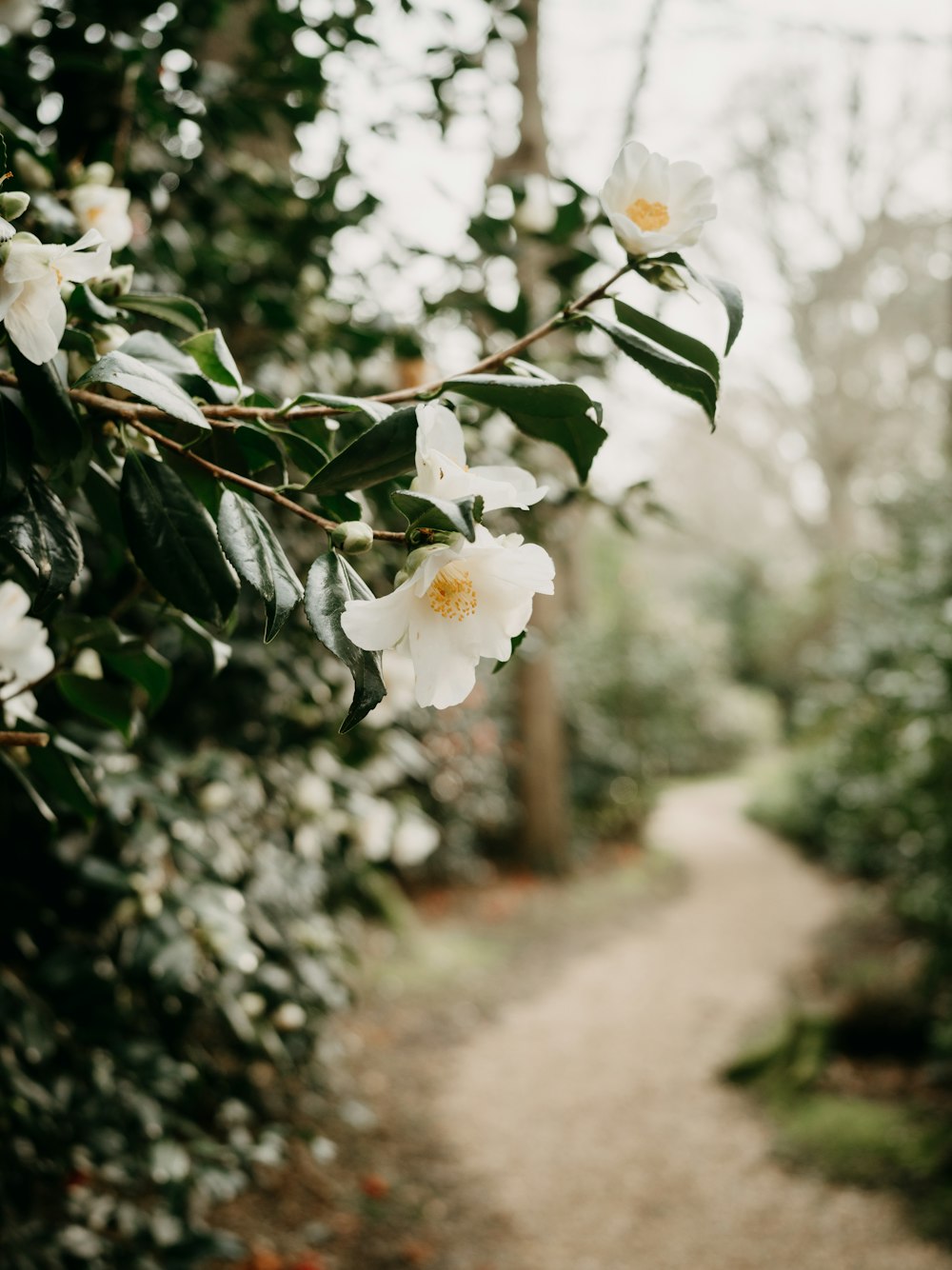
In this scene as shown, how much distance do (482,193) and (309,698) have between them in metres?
0.98

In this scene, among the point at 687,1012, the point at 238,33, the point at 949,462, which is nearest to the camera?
the point at 238,33

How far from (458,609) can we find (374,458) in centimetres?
12

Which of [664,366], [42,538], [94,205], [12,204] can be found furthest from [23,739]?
[94,205]

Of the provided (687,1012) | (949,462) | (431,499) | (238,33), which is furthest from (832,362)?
(431,499)

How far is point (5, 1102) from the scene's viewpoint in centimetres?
109

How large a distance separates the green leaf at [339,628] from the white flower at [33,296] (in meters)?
0.22

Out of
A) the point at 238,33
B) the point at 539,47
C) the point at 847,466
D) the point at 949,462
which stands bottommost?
the point at 238,33

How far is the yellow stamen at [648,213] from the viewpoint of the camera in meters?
0.73

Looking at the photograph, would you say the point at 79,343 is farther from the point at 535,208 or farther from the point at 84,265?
the point at 535,208

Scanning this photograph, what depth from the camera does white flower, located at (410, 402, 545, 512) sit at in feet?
2.01

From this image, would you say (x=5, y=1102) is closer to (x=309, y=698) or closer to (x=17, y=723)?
(x=17, y=723)

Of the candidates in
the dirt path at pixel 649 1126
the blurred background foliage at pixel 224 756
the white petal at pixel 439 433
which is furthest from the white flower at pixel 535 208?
the dirt path at pixel 649 1126

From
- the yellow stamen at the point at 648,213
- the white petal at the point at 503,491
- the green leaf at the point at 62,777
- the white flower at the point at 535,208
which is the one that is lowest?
the green leaf at the point at 62,777

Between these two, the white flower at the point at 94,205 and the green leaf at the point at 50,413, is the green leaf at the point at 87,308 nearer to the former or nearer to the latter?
the green leaf at the point at 50,413
